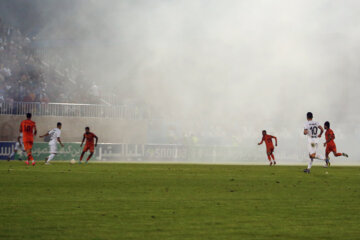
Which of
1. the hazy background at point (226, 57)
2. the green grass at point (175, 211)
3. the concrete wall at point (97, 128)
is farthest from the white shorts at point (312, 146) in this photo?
the concrete wall at point (97, 128)

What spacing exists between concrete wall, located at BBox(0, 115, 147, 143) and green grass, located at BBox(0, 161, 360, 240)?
66.2 ft

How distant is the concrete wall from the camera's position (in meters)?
31.3

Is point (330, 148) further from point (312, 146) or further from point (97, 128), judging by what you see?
point (97, 128)

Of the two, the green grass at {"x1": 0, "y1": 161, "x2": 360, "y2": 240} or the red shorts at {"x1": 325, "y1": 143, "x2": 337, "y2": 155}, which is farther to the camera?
the red shorts at {"x1": 325, "y1": 143, "x2": 337, "y2": 155}

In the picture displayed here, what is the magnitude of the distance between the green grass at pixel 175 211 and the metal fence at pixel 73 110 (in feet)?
65.2

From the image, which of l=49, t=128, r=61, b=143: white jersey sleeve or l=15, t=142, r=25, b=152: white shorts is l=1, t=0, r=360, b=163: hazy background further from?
l=49, t=128, r=61, b=143: white jersey sleeve

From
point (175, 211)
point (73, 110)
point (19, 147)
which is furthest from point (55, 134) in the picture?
point (175, 211)

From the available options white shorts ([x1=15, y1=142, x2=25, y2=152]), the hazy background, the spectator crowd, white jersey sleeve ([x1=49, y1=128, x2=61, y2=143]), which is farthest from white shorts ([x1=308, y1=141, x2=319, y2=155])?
the spectator crowd

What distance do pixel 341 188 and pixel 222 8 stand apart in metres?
18.7

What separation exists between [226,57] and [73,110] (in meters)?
9.24

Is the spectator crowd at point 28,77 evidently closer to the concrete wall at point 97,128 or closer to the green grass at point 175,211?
the concrete wall at point 97,128

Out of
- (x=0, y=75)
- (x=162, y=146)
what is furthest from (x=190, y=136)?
(x=0, y=75)

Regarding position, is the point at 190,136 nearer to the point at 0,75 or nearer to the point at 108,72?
the point at 108,72

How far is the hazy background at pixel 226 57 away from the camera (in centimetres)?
2870
